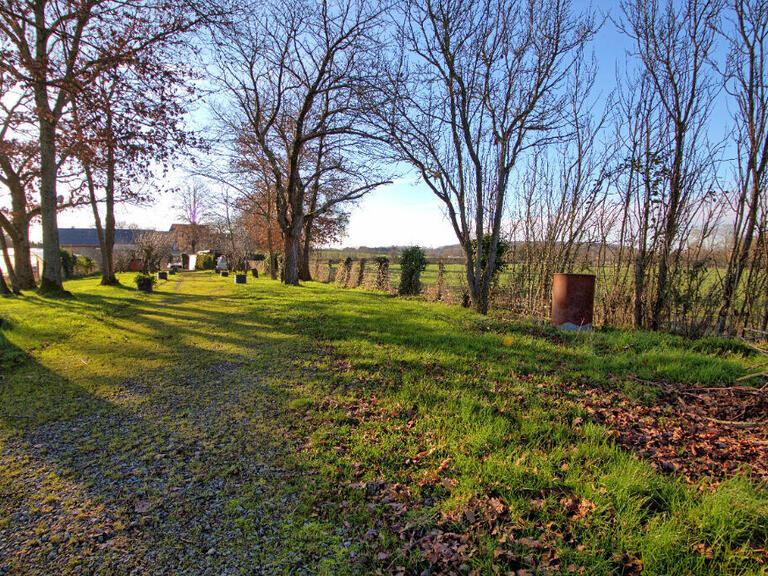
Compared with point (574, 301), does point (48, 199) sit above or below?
above

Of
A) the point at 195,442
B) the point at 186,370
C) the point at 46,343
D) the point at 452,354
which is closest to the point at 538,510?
the point at 195,442

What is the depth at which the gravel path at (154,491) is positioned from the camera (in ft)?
6.73

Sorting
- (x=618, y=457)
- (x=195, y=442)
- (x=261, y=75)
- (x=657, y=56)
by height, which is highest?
(x=261, y=75)

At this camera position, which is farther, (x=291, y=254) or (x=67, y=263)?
(x=67, y=263)

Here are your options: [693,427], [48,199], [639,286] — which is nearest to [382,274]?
[639,286]

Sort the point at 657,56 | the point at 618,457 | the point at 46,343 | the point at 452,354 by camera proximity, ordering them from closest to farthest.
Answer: the point at 618,457 → the point at 452,354 → the point at 46,343 → the point at 657,56

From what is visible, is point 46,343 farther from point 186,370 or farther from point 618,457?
point 618,457

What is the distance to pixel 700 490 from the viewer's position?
2480 millimetres

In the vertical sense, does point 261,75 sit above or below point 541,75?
above

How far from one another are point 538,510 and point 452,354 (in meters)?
3.51

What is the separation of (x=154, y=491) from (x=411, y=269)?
1241 centimetres

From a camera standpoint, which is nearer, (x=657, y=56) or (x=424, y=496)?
(x=424, y=496)

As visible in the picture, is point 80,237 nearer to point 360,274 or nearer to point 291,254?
point 291,254

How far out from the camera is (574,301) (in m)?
7.76
